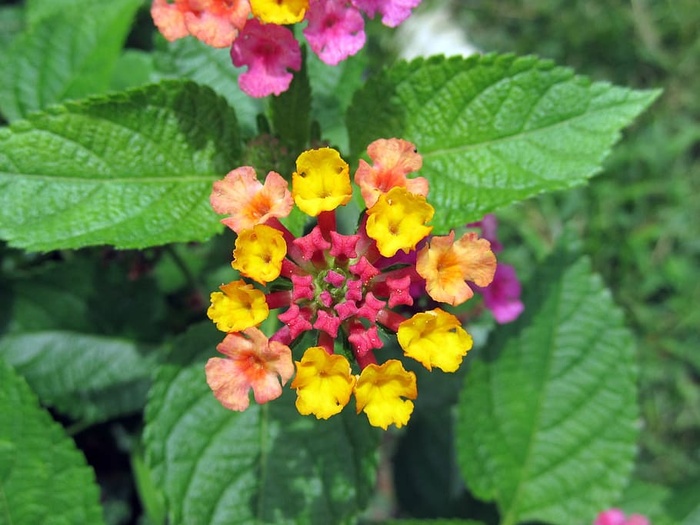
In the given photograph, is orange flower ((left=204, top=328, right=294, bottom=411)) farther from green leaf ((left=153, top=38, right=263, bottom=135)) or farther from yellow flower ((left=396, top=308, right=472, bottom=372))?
green leaf ((left=153, top=38, right=263, bottom=135))

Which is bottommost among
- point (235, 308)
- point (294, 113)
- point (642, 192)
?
point (235, 308)

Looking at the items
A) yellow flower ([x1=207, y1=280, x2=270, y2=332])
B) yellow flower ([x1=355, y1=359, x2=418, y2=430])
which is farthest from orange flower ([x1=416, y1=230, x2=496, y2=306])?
yellow flower ([x1=207, y1=280, x2=270, y2=332])

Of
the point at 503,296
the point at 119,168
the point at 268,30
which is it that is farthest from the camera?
the point at 503,296

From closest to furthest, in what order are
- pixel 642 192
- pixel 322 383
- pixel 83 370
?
pixel 322 383 → pixel 83 370 → pixel 642 192

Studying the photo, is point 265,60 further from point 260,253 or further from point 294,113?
point 260,253

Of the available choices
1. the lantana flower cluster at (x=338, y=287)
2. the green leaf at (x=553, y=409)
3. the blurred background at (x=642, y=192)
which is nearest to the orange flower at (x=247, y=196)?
the lantana flower cluster at (x=338, y=287)

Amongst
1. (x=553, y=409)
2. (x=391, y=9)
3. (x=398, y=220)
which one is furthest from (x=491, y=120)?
(x=553, y=409)
